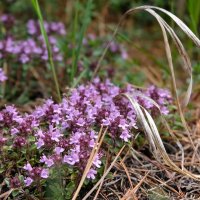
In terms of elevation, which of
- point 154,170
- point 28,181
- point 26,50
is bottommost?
point 154,170

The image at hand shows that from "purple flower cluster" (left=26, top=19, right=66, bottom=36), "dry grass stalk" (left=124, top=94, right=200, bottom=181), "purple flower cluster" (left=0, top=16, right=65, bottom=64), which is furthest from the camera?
"purple flower cluster" (left=26, top=19, right=66, bottom=36)

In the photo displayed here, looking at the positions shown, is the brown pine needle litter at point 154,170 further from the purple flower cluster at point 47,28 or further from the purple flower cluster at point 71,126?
the purple flower cluster at point 47,28

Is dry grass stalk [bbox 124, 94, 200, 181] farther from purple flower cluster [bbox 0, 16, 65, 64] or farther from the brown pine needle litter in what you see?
purple flower cluster [bbox 0, 16, 65, 64]

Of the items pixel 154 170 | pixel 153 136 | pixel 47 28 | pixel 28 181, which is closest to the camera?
pixel 28 181

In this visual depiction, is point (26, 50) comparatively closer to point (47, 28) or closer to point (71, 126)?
point (47, 28)

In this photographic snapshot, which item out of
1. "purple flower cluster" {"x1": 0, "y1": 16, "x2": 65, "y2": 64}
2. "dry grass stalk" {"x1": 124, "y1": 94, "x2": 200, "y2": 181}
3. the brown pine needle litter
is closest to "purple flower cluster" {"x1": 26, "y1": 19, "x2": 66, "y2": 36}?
"purple flower cluster" {"x1": 0, "y1": 16, "x2": 65, "y2": 64}

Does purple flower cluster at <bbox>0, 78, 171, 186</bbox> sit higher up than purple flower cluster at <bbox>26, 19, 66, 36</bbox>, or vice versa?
purple flower cluster at <bbox>26, 19, 66, 36</bbox>

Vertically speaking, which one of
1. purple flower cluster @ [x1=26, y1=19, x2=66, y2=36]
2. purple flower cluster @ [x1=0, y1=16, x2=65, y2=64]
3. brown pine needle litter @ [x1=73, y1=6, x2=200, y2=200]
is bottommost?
brown pine needle litter @ [x1=73, y1=6, x2=200, y2=200]

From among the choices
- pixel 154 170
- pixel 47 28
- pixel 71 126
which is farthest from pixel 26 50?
pixel 154 170

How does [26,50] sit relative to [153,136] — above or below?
above
